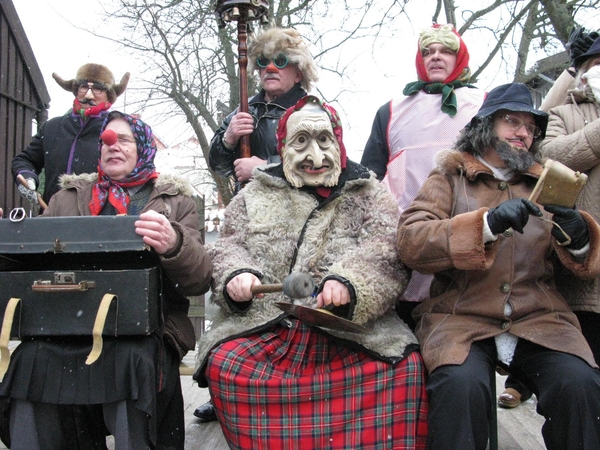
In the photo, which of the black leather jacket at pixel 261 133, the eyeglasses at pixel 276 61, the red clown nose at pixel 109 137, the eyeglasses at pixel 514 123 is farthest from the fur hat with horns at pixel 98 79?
the eyeglasses at pixel 514 123

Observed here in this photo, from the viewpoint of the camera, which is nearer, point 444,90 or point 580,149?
point 580,149

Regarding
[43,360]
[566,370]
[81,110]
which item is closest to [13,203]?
[81,110]

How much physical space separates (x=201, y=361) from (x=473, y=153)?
136 centimetres

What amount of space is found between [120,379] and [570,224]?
170cm

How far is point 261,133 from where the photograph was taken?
3348 millimetres

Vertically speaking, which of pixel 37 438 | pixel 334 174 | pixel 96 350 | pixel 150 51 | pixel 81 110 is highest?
pixel 150 51

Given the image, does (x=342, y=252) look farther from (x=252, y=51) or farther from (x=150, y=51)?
(x=150, y=51)

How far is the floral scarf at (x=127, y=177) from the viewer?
2.62 meters

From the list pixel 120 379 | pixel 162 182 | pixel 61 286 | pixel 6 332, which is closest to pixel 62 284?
pixel 61 286

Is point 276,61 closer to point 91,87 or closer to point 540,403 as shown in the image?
point 91,87

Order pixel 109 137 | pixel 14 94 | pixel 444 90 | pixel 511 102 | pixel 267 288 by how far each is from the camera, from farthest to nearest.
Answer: pixel 14 94 → pixel 444 90 → pixel 109 137 → pixel 511 102 → pixel 267 288

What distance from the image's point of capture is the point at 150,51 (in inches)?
414

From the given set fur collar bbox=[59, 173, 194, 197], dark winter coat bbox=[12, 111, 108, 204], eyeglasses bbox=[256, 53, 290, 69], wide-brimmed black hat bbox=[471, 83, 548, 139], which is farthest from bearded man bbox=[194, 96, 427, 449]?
dark winter coat bbox=[12, 111, 108, 204]

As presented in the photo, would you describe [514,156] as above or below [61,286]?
above
